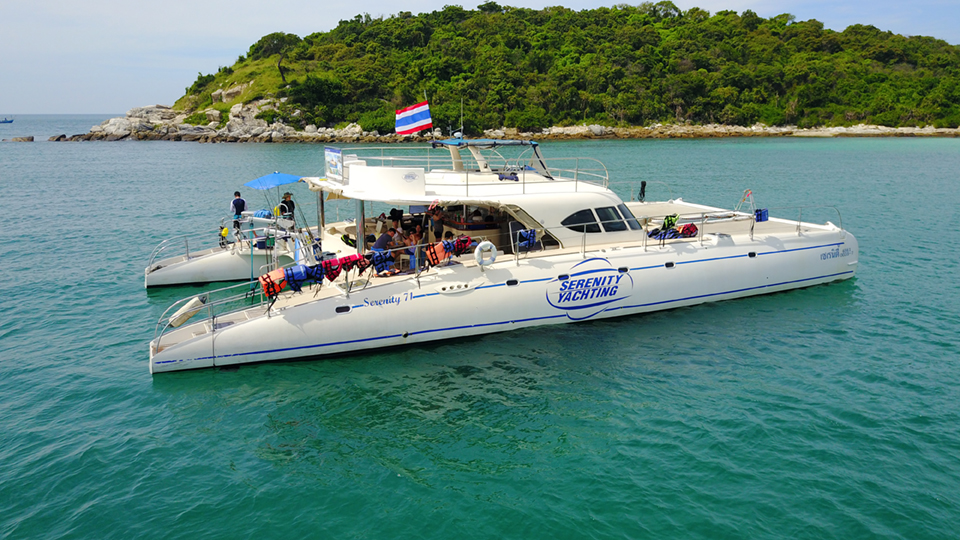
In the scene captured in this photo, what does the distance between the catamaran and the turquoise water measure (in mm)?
576

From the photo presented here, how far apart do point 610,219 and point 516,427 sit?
25.5 feet

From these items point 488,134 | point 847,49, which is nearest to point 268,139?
point 488,134

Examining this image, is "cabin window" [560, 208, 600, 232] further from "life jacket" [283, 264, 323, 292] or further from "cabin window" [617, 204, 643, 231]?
"life jacket" [283, 264, 323, 292]

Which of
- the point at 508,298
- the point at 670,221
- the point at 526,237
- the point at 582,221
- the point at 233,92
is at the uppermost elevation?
the point at 233,92

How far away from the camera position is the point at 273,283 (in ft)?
42.7

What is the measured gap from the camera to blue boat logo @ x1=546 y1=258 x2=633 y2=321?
49.6ft

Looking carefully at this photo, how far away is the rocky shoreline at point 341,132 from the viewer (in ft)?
324

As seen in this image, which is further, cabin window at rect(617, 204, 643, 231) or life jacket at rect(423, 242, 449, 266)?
cabin window at rect(617, 204, 643, 231)

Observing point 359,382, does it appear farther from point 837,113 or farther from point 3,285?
point 837,113

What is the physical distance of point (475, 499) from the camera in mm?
9242

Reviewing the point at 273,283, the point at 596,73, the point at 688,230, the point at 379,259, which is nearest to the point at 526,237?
the point at 379,259

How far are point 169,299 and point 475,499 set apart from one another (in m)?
13.8

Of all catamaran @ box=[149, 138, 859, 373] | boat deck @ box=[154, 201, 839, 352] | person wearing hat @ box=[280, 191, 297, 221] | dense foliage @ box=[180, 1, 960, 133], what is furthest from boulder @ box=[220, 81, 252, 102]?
boat deck @ box=[154, 201, 839, 352]

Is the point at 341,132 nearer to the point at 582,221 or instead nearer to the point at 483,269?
the point at 582,221
